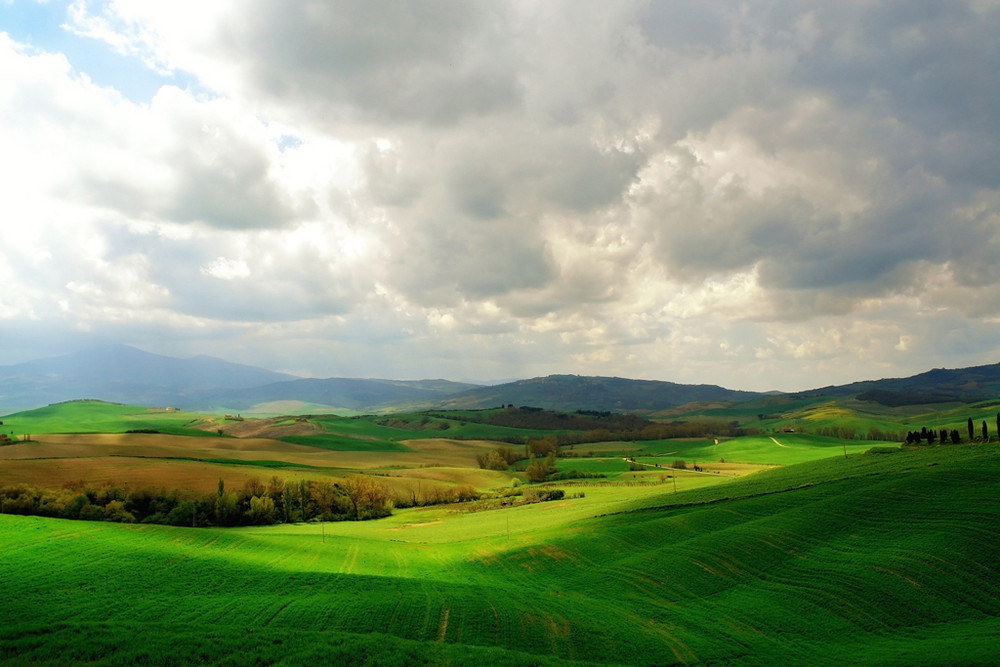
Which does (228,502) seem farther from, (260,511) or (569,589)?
(569,589)

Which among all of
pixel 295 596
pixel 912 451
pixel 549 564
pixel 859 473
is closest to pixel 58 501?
pixel 295 596

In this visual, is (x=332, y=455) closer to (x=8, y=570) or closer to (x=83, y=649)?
(x=8, y=570)

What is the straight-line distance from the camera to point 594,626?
32375mm

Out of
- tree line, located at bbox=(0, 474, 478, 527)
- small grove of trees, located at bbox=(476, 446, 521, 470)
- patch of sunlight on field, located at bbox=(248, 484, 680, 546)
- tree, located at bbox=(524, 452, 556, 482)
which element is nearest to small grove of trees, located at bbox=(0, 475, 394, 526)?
tree line, located at bbox=(0, 474, 478, 527)

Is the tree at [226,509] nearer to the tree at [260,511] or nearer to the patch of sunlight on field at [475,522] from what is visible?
the tree at [260,511]

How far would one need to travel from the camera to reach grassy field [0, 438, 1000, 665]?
2705 cm

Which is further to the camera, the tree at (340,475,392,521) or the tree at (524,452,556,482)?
the tree at (524,452,556,482)

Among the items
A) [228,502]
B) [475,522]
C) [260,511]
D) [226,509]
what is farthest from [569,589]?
[228,502]

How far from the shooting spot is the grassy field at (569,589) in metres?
27.0

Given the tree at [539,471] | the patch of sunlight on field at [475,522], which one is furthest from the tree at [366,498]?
the tree at [539,471]

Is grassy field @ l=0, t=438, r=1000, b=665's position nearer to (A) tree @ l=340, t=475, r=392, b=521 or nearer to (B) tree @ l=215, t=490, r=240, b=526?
(B) tree @ l=215, t=490, r=240, b=526

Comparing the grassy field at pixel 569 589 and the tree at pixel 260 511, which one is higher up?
the grassy field at pixel 569 589

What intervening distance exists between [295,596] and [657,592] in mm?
25225

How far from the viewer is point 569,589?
141 ft
